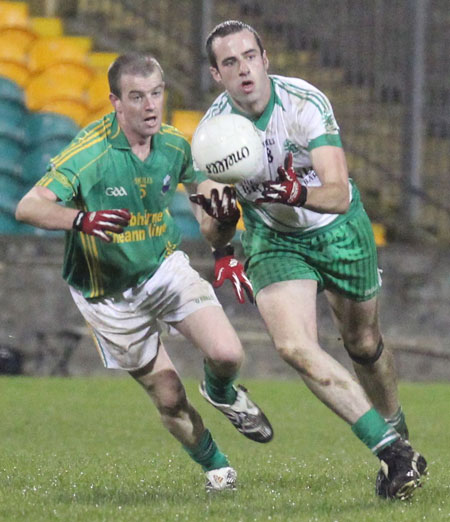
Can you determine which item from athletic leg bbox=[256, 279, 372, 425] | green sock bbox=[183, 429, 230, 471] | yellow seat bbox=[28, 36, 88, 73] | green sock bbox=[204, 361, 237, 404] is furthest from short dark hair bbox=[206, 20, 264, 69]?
yellow seat bbox=[28, 36, 88, 73]

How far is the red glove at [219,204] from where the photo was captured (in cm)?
619

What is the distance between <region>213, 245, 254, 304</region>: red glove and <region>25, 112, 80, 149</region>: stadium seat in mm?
7338

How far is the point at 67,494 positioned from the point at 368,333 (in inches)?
73.9

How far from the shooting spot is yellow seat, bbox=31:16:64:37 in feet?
49.9

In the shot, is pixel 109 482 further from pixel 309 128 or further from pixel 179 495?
pixel 309 128

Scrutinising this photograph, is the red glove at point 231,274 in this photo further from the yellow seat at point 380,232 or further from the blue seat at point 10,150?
the yellow seat at point 380,232

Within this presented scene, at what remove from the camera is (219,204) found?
20.3 feet

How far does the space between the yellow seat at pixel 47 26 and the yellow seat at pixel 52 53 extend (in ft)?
0.90

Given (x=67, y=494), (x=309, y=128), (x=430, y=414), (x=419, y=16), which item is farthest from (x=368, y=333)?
(x=419, y=16)

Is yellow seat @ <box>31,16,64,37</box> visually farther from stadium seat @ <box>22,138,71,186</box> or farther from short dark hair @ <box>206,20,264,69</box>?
short dark hair @ <box>206,20,264,69</box>

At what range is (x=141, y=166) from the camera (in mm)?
6496

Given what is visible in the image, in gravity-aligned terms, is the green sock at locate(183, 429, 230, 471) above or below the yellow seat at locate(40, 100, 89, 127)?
above

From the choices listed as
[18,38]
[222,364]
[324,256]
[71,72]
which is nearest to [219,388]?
[222,364]

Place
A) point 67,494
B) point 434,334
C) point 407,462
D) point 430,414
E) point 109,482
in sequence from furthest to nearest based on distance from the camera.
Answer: point 434,334, point 430,414, point 109,482, point 67,494, point 407,462
